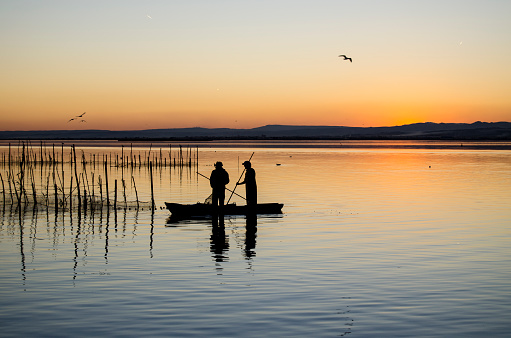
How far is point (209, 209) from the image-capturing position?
28.1 meters

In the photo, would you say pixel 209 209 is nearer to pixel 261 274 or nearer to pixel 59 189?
pixel 59 189

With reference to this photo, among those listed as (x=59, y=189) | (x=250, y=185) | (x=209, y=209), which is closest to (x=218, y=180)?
(x=250, y=185)

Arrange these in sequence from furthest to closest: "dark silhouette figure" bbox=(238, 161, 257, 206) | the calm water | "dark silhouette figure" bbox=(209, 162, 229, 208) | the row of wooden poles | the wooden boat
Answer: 1. the row of wooden poles
2. the wooden boat
3. "dark silhouette figure" bbox=(238, 161, 257, 206)
4. "dark silhouette figure" bbox=(209, 162, 229, 208)
5. the calm water

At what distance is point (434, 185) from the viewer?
46688 millimetres

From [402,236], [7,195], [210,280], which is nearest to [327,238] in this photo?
[402,236]

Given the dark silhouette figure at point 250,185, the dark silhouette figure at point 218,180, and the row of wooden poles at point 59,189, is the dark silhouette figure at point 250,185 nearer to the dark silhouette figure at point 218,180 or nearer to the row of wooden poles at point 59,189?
the dark silhouette figure at point 218,180

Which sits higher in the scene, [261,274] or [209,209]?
[209,209]

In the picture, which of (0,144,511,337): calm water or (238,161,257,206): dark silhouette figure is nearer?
(0,144,511,337): calm water

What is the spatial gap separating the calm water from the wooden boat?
1.93 feet

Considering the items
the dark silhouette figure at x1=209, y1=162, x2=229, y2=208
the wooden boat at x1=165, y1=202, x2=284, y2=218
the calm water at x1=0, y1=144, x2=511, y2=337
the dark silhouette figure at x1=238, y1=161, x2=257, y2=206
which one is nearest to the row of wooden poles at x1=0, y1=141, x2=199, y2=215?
the calm water at x1=0, y1=144, x2=511, y2=337

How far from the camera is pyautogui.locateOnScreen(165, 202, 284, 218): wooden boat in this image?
27.6 m

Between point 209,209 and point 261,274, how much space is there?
12542 mm

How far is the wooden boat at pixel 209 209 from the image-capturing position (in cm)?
2764

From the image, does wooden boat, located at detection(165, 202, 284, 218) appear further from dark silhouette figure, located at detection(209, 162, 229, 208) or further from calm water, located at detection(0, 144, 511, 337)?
dark silhouette figure, located at detection(209, 162, 229, 208)
